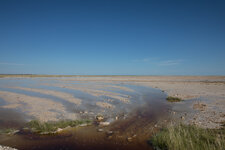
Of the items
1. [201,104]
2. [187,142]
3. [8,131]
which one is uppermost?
[187,142]

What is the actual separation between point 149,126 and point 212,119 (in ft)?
15.6

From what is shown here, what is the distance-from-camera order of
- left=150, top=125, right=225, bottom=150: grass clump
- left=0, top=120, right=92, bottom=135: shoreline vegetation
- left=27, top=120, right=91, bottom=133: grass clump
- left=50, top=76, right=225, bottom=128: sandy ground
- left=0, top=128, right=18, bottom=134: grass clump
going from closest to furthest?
left=150, top=125, right=225, bottom=150: grass clump < left=0, top=128, right=18, bottom=134: grass clump < left=0, top=120, right=92, bottom=135: shoreline vegetation < left=27, top=120, right=91, bottom=133: grass clump < left=50, top=76, right=225, bottom=128: sandy ground

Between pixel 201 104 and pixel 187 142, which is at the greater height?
pixel 187 142

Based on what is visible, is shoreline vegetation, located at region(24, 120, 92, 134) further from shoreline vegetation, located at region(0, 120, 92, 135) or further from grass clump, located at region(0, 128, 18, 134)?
grass clump, located at region(0, 128, 18, 134)

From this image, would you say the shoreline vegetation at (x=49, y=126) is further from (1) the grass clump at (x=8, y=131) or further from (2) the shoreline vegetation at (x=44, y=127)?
(1) the grass clump at (x=8, y=131)

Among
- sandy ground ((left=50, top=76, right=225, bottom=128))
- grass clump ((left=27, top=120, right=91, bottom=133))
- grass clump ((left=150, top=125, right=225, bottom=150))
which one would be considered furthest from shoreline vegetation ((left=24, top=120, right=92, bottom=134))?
sandy ground ((left=50, top=76, right=225, bottom=128))

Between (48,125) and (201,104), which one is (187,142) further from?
(201,104)

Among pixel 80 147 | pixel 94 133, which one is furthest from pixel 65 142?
pixel 94 133

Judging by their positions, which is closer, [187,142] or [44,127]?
[187,142]

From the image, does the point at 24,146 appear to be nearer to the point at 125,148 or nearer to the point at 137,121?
the point at 125,148

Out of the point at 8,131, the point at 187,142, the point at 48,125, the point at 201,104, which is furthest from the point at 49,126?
the point at 201,104

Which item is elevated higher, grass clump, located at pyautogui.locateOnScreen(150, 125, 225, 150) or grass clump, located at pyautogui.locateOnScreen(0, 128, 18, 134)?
grass clump, located at pyautogui.locateOnScreen(150, 125, 225, 150)

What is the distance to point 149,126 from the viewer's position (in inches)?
334

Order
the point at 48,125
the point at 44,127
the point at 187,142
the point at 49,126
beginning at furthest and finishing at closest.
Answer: the point at 48,125, the point at 49,126, the point at 44,127, the point at 187,142
